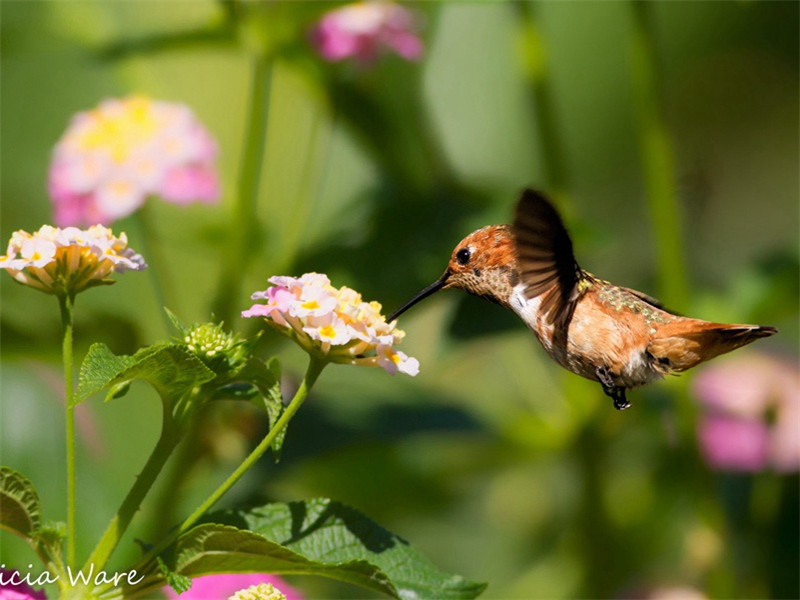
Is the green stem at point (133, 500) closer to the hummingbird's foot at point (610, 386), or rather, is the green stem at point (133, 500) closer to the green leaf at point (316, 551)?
the green leaf at point (316, 551)

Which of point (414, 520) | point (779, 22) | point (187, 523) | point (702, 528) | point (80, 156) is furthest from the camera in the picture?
point (779, 22)

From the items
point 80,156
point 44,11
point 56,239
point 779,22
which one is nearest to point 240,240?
point 80,156

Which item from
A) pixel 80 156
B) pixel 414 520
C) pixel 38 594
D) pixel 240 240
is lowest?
pixel 38 594

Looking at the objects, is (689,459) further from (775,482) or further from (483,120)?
(483,120)

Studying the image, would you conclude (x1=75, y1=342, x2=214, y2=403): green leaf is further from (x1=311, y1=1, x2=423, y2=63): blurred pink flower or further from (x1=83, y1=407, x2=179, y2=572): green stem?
(x1=311, y1=1, x2=423, y2=63): blurred pink flower

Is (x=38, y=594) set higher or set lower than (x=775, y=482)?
lower
